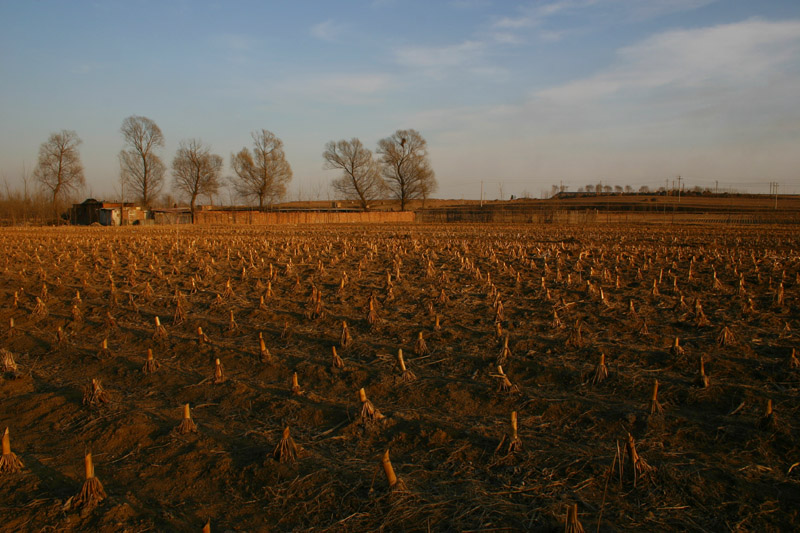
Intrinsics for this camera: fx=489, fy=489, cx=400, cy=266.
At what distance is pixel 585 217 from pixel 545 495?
157ft

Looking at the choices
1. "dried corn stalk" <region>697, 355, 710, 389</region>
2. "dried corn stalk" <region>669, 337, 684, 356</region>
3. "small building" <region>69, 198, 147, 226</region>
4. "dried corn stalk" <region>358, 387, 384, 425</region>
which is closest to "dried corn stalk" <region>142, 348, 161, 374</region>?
"dried corn stalk" <region>358, 387, 384, 425</region>

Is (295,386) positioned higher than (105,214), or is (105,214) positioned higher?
(105,214)

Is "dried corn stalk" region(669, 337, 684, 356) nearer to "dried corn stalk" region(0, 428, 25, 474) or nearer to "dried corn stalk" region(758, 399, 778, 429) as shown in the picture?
"dried corn stalk" region(758, 399, 778, 429)

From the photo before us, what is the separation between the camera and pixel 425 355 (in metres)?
6.26

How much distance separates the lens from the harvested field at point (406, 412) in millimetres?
3314

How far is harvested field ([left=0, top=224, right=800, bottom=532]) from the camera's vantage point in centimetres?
331

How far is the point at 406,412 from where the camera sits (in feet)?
15.5

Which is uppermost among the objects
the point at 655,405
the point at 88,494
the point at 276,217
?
the point at 276,217

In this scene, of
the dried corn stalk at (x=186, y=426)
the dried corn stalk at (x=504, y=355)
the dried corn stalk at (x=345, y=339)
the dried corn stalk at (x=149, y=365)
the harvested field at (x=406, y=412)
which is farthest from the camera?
the dried corn stalk at (x=345, y=339)

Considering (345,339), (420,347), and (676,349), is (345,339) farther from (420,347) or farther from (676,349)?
(676,349)

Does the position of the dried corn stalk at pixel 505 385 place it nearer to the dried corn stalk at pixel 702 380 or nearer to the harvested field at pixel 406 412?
the harvested field at pixel 406 412

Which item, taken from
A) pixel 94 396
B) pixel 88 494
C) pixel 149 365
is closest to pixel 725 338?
pixel 88 494

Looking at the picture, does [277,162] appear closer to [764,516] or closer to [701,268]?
[701,268]

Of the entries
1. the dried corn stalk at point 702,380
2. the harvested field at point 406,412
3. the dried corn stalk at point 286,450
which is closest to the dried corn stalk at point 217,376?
the harvested field at point 406,412
